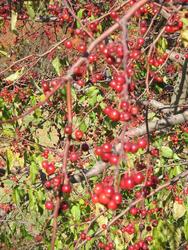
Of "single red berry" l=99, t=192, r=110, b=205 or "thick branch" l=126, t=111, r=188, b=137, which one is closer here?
"single red berry" l=99, t=192, r=110, b=205

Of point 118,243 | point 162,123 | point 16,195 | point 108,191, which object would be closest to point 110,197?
point 108,191

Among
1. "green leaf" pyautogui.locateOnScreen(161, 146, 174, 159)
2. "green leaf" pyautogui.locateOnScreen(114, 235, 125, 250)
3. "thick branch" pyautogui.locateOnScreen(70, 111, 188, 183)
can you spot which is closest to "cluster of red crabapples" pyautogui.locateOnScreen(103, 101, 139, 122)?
"thick branch" pyautogui.locateOnScreen(70, 111, 188, 183)

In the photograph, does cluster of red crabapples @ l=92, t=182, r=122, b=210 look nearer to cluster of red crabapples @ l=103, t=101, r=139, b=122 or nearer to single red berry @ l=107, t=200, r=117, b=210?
single red berry @ l=107, t=200, r=117, b=210

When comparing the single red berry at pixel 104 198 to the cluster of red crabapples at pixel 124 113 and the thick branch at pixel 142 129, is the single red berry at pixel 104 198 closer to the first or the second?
the cluster of red crabapples at pixel 124 113

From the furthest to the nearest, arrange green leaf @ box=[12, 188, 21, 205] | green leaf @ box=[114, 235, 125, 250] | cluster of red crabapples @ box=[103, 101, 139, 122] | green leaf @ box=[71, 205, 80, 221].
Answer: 1. green leaf @ box=[114, 235, 125, 250]
2. green leaf @ box=[71, 205, 80, 221]
3. green leaf @ box=[12, 188, 21, 205]
4. cluster of red crabapples @ box=[103, 101, 139, 122]

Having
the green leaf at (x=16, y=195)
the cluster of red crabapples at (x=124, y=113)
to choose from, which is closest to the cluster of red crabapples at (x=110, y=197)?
the cluster of red crabapples at (x=124, y=113)

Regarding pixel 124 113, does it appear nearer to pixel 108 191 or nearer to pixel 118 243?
pixel 108 191

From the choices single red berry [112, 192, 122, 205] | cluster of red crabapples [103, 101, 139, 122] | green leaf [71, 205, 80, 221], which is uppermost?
cluster of red crabapples [103, 101, 139, 122]

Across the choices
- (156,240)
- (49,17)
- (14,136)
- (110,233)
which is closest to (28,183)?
(14,136)

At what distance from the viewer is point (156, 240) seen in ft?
9.52

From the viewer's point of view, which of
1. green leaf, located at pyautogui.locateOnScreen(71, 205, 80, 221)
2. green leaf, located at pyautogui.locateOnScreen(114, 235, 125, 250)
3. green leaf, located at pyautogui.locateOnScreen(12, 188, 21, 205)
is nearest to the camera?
green leaf, located at pyautogui.locateOnScreen(12, 188, 21, 205)

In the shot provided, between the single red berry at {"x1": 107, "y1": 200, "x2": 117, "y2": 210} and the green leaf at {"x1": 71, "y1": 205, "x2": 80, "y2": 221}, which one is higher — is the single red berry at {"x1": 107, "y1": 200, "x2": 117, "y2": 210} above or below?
above

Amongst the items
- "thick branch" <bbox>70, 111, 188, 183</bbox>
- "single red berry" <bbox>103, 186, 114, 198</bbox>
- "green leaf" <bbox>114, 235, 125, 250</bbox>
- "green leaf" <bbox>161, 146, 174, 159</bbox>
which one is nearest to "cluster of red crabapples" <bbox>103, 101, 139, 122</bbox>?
"single red berry" <bbox>103, 186, 114, 198</bbox>

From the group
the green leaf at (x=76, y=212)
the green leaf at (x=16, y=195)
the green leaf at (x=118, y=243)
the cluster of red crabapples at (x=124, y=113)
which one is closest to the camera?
the cluster of red crabapples at (x=124, y=113)
